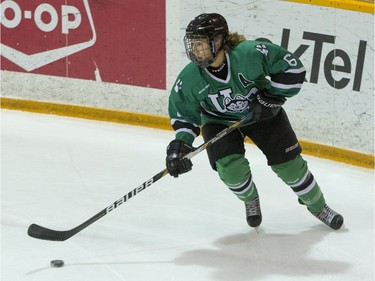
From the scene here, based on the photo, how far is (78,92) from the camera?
569 cm

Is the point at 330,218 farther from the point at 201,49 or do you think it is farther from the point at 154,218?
the point at 201,49

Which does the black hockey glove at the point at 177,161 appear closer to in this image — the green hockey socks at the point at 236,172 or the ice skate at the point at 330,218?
the green hockey socks at the point at 236,172

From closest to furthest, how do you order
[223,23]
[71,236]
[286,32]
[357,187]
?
1. [223,23]
2. [71,236]
3. [357,187]
4. [286,32]

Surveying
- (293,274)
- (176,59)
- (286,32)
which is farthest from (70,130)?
(293,274)

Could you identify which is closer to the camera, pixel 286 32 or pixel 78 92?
pixel 286 32

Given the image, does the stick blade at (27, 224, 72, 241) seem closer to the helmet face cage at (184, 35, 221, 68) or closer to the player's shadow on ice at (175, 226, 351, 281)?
the player's shadow on ice at (175, 226, 351, 281)

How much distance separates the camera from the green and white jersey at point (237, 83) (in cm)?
355

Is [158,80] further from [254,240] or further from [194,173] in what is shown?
[254,240]

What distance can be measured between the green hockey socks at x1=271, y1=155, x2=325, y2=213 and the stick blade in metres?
0.97

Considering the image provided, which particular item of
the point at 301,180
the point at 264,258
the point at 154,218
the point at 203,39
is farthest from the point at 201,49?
the point at 154,218

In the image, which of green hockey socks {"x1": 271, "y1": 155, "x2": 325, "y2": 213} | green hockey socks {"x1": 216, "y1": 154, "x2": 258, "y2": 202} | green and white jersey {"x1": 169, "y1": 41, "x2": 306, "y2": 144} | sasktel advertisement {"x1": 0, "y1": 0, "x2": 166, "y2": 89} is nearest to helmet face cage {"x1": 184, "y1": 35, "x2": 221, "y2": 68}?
green and white jersey {"x1": 169, "y1": 41, "x2": 306, "y2": 144}

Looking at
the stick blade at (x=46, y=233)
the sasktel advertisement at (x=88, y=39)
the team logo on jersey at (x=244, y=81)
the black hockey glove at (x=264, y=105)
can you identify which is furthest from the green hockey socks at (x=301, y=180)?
the sasktel advertisement at (x=88, y=39)

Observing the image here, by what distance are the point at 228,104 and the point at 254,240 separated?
67 cm

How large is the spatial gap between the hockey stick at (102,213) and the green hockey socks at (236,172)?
4.3 inches
